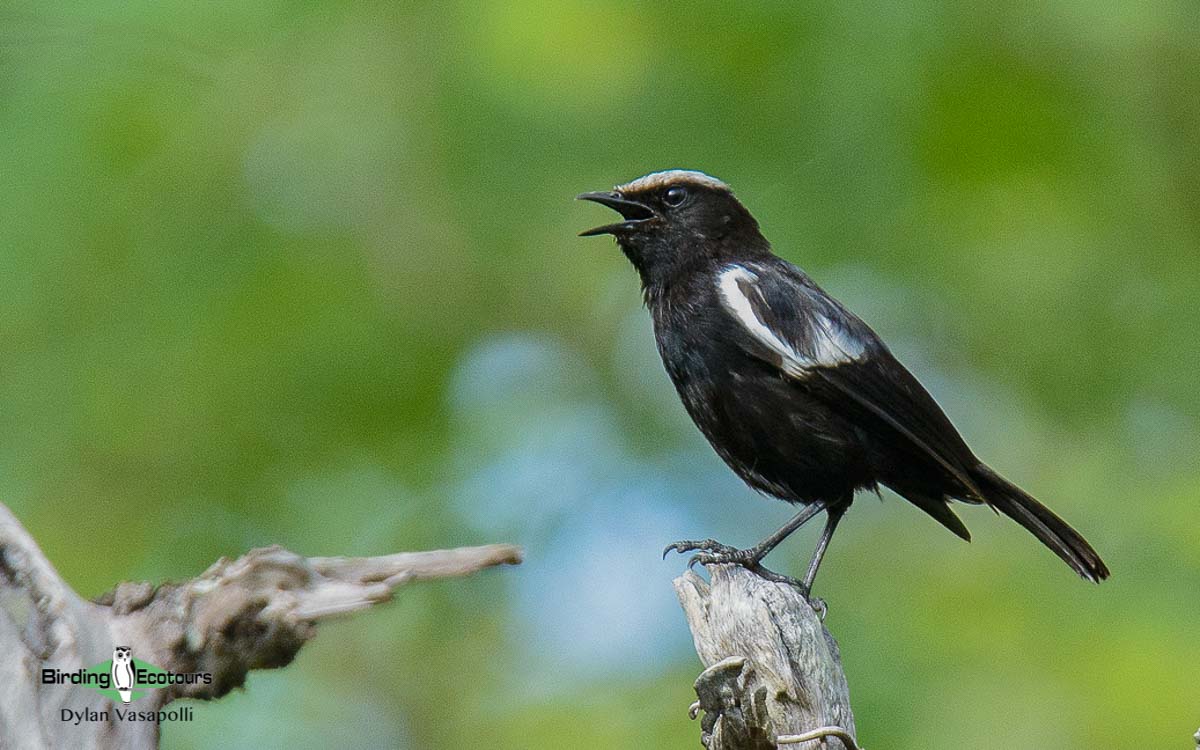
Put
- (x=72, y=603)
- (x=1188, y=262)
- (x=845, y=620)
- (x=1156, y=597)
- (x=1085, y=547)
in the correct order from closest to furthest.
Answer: (x=72, y=603)
(x=1085, y=547)
(x=1156, y=597)
(x=845, y=620)
(x=1188, y=262)

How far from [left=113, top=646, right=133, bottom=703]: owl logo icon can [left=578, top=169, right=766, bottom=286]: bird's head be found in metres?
2.78

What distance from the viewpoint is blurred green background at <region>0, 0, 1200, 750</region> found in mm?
5875

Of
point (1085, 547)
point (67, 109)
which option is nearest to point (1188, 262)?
point (1085, 547)

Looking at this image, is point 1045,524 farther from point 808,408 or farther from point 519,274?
point 519,274

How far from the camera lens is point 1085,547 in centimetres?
413

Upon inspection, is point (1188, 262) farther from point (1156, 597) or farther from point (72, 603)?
point (72, 603)

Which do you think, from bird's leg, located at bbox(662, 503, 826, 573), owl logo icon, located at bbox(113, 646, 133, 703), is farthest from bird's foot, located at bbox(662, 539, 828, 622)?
owl logo icon, located at bbox(113, 646, 133, 703)

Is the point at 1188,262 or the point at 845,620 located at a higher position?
the point at 1188,262

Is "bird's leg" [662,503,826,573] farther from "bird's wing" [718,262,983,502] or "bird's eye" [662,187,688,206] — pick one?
"bird's eye" [662,187,688,206]

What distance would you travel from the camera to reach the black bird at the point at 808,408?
433 centimetres

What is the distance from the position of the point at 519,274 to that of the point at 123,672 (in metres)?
4.74

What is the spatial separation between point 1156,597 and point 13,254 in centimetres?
512

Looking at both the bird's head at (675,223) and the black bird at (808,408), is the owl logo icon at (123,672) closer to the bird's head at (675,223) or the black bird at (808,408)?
the black bird at (808,408)

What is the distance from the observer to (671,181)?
16.5ft
